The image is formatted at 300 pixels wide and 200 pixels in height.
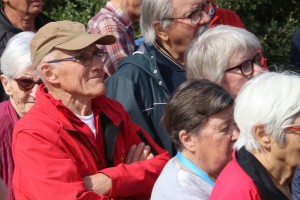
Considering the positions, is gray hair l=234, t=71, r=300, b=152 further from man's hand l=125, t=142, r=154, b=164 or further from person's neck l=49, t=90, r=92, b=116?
person's neck l=49, t=90, r=92, b=116

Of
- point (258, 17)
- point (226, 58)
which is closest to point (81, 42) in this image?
point (226, 58)

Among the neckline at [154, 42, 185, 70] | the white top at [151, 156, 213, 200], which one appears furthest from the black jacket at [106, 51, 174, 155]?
the white top at [151, 156, 213, 200]

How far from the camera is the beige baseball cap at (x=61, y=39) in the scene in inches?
181

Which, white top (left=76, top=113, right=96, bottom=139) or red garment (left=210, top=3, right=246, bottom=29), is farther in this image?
red garment (left=210, top=3, right=246, bottom=29)

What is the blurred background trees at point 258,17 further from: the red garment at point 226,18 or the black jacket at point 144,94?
the black jacket at point 144,94

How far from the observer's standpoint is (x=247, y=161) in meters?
3.74

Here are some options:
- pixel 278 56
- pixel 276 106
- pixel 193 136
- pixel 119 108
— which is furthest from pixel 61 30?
pixel 278 56

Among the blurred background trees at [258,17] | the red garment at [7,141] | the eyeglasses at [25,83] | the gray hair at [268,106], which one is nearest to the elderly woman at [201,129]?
the gray hair at [268,106]

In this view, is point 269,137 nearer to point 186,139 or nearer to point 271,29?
point 186,139

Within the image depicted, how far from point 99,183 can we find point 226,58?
3.85 feet

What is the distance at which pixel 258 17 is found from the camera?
340 inches

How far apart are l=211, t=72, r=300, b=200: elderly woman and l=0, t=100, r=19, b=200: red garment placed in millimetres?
1582

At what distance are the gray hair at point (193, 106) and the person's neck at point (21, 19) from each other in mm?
2478

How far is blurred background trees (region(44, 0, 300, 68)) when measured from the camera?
8172mm
